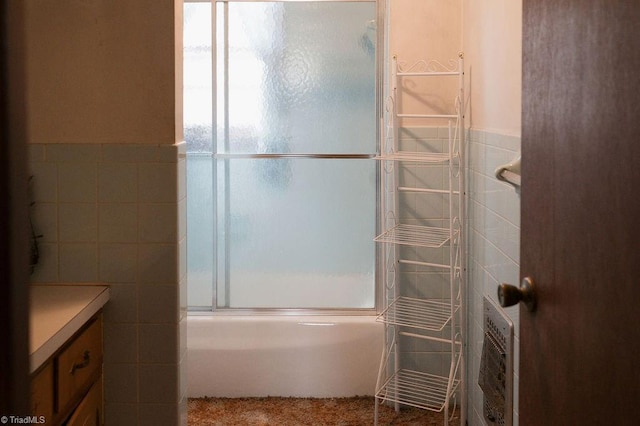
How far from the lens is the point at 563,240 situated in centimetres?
129

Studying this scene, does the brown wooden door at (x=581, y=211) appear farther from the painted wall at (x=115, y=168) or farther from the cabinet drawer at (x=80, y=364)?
the painted wall at (x=115, y=168)

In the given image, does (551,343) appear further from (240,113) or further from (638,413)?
(240,113)

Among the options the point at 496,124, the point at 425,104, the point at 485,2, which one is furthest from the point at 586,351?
the point at 425,104

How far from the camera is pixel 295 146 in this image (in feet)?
12.6

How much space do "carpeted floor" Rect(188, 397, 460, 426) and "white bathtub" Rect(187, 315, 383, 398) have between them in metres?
0.05

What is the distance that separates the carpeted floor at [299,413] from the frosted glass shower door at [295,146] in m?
0.51

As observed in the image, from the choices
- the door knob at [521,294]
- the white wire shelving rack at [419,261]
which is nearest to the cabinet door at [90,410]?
the door knob at [521,294]

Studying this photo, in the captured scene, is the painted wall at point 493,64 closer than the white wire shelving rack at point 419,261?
Yes

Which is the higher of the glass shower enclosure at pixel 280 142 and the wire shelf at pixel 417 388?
the glass shower enclosure at pixel 280 142

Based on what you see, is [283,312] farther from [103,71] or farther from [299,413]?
[103,71]

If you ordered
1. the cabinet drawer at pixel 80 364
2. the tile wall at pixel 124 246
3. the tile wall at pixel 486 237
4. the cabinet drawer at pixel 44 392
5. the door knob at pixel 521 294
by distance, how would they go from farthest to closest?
the tile wall at pixel 486 237 → the tile wall at pixel 124 246 → the cabinet drawer at pixel 80 364 → the cabinet drawer at pixel 44 392 → the door knob at pixel 521 294

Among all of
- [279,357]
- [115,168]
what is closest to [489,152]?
[115,168]

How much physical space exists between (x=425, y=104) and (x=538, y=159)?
224 centimetres

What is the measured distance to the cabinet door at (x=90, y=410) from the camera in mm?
2133
